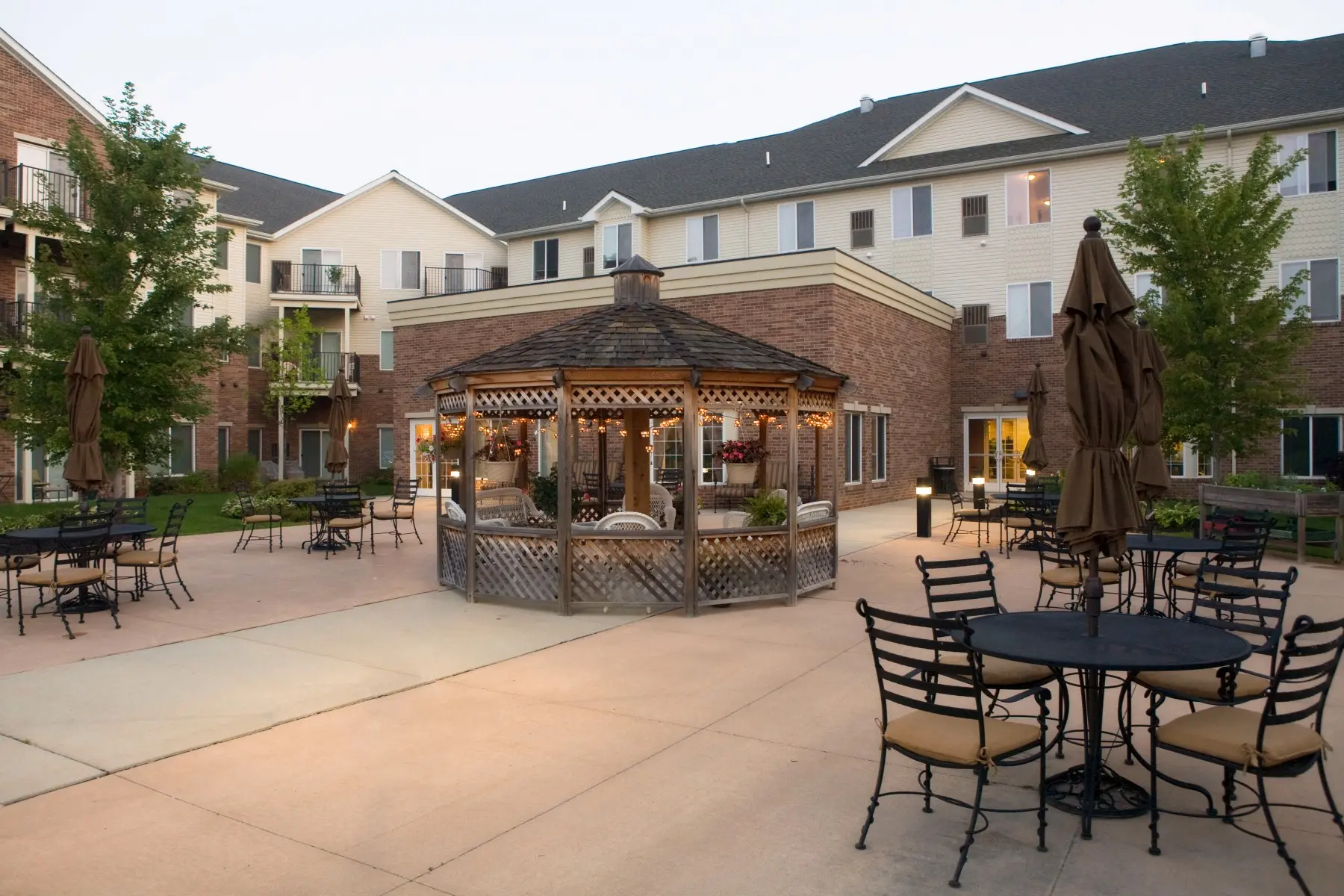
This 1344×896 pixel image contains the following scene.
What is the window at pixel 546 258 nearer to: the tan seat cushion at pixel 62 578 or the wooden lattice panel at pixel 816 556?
the wooden lattice panel at pixel 816 556

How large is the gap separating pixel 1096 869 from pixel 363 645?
6.54 meters

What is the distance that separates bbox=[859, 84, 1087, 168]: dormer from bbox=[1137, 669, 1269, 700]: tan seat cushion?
23.5 meters

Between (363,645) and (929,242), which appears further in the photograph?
(929,242)

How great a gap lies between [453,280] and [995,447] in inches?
782

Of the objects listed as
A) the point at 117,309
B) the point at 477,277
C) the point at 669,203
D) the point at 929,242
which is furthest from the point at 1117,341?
the point at 477,277

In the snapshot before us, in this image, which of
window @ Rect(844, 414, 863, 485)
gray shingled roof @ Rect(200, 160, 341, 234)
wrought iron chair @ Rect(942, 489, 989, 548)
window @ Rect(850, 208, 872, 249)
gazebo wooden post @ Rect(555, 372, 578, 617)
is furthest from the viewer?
gray shingled roof @ Rect(200, 160, 341, 234)

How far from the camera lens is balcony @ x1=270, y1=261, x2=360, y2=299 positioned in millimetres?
32156

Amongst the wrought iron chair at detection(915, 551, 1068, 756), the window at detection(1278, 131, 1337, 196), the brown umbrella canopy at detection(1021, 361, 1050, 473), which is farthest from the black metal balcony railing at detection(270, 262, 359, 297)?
the wrought iron chair at detection(915, 551, 1068, 756)

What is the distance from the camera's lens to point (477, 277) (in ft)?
111

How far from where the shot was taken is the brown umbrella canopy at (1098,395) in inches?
203

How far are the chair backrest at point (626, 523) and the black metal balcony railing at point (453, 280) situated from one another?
24640mm

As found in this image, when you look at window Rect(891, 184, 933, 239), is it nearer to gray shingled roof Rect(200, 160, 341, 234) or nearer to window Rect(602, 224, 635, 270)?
window Rect(602, 224, 635, 270)

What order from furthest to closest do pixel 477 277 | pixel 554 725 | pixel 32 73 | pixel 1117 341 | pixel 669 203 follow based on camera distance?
pixel 477 277, pixel 669 203, pixel 32 73, pixel 554 725, pixel 1117 341

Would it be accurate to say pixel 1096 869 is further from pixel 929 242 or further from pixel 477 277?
pixel 477 277
